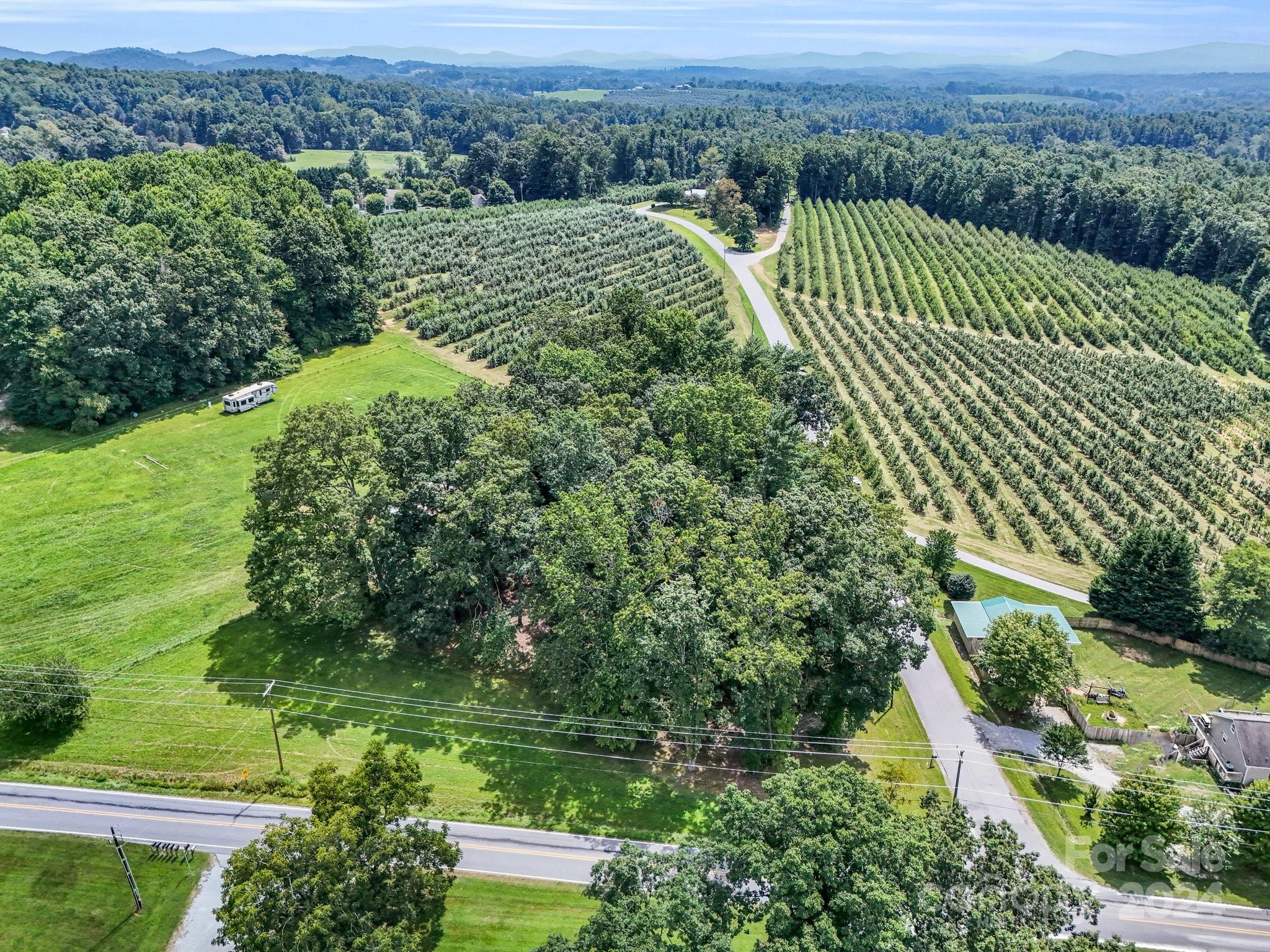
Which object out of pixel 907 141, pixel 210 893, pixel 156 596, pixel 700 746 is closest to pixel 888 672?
pixel 700 746

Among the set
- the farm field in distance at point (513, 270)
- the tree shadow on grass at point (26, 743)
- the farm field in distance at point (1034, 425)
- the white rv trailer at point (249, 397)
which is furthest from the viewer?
the farm field in distance at point (513, 270)

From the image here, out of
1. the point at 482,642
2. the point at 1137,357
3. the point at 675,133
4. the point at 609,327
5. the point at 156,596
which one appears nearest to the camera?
the point at 482,642

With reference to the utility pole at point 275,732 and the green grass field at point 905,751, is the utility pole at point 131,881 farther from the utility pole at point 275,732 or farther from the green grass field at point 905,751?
the green grass field at point 905,751

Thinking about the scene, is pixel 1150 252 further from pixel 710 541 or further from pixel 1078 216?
pixel 710 541

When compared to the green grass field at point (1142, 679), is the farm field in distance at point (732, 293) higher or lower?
higher

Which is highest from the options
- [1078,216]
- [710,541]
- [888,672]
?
[1078,216]

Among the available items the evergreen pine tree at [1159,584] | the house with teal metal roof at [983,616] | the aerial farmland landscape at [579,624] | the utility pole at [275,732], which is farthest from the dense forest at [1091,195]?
the utility pole at [275,732]

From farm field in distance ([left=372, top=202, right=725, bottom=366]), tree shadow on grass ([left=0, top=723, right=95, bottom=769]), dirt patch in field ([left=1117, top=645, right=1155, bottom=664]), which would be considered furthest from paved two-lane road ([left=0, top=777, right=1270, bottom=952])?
farm field in distance ([left=372, top=202, right=725, bottom=366])
